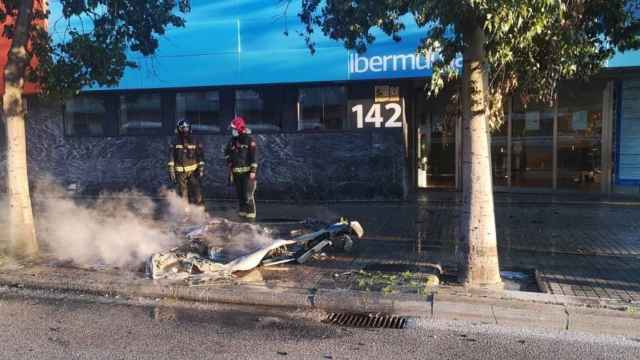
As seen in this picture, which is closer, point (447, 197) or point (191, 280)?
point (191, 280)

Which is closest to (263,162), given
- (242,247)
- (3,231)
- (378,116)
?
(378,116)

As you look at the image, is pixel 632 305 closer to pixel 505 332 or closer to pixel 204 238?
pixel 505 332

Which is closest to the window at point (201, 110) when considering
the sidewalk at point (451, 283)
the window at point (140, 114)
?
the window at point (140, 114)

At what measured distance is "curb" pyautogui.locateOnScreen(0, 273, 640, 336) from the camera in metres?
5.35

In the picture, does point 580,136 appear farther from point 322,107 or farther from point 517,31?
point 517,31

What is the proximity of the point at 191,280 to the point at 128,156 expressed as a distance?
8.71 m

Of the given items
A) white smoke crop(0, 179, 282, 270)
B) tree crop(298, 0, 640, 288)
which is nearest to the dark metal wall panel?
white smoke crop(0, 179, 282, 270)

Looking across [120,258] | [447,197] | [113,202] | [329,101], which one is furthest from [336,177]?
[120,258]

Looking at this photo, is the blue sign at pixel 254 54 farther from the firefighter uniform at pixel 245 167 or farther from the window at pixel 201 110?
the firefighter uniform at pixel 245 167

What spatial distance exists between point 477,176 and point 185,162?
6.23 metres

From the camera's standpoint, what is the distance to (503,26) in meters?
5.12

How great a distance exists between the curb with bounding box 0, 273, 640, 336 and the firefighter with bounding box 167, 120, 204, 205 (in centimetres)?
425

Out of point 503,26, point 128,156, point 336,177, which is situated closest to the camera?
point 503,26

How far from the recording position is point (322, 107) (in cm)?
1352
